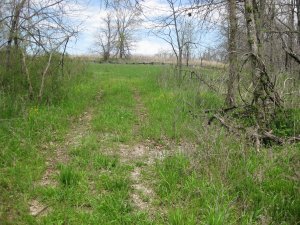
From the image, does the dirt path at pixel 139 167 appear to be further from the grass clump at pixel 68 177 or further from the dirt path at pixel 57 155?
the dirt path at pixel 57 155

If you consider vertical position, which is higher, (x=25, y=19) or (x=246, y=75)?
(x=25, y=19)

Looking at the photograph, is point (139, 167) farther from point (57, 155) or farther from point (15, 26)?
point (15, 26)

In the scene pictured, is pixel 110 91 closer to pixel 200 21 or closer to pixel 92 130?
pixel 200 21

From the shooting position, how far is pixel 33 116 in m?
7.68

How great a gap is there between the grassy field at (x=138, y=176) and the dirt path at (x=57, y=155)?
17 millimetres

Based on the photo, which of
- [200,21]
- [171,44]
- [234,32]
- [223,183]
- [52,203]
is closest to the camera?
[52,203]

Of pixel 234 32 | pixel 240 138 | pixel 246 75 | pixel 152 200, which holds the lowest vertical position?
pixel 152 200

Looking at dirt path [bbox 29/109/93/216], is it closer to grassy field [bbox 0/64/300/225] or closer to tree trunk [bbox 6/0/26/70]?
grassy field [bbox 0/64/300/225]

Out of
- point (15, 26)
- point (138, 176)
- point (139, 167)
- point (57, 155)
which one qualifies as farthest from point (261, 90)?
point (15, 26)

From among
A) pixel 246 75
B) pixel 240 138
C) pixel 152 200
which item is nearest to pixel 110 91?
pixel 246 75

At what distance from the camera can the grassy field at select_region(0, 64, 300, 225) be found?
392 cm

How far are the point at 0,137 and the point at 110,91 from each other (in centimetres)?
776

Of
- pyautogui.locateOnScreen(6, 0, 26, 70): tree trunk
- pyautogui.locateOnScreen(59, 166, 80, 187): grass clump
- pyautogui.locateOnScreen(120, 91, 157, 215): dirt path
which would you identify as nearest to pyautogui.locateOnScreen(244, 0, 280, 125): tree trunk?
pyautogui.locateOnScreen(120, 91, 157, 215): dirt path

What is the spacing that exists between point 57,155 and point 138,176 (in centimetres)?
172
